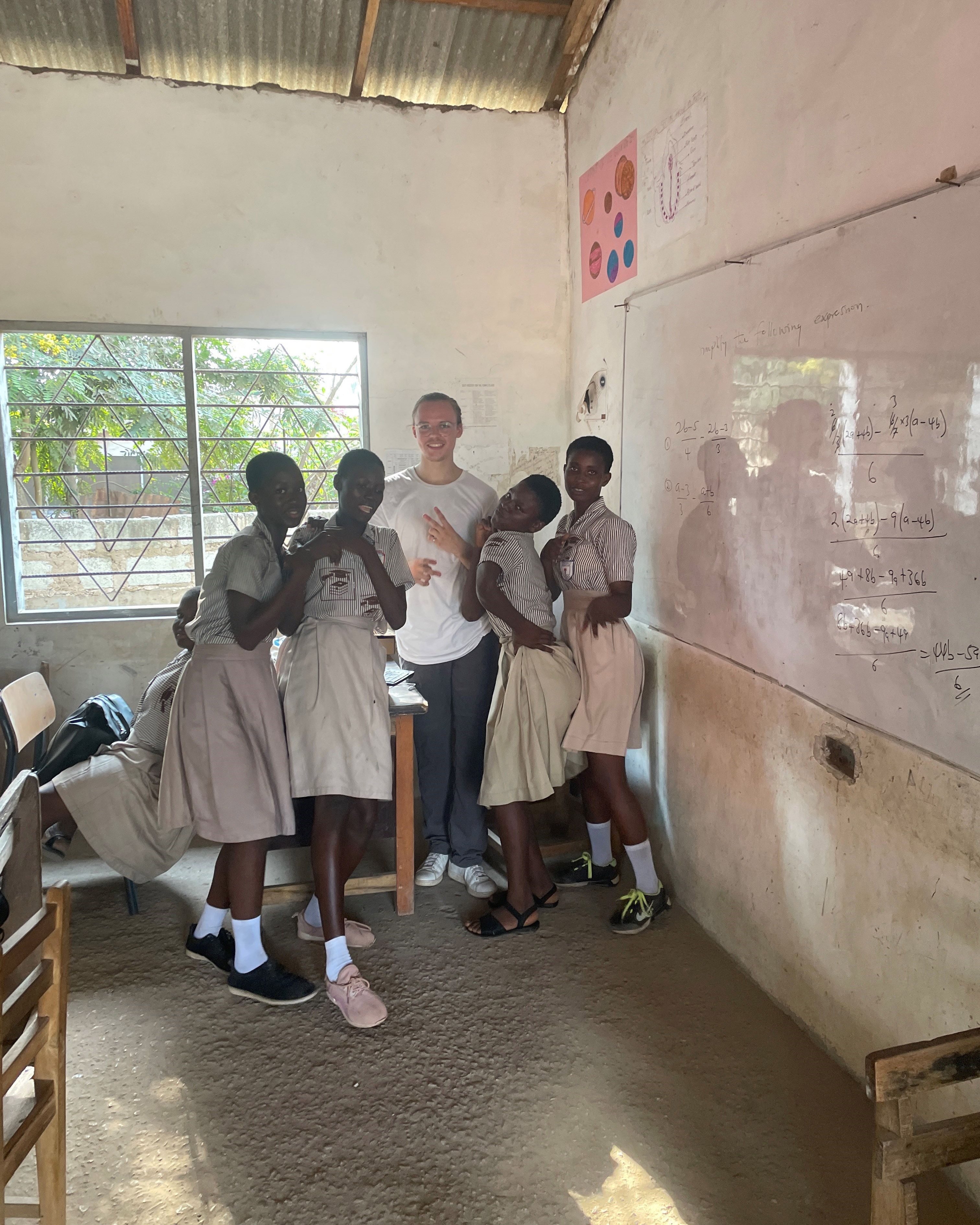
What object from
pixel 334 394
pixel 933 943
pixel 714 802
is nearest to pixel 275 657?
pixel 334 394

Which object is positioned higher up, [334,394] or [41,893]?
[334,394]

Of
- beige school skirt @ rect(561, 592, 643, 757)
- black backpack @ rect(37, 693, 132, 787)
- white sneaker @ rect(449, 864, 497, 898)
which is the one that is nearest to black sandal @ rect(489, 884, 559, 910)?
white sneaker @ rect(449, 864, 497, 898)

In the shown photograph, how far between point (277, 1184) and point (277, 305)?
333cm

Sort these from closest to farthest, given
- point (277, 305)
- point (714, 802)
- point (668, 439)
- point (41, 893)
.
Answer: point (41, 893), point (714, 802), point (668, 439), point (277, 305)

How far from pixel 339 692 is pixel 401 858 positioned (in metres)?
0.77

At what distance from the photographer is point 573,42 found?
141 inches

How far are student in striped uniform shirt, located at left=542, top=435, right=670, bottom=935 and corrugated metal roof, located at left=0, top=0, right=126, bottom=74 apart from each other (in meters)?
2.67

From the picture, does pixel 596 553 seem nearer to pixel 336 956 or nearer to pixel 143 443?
pixel 336 956

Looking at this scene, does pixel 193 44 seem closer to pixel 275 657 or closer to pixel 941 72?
pixel 275 657

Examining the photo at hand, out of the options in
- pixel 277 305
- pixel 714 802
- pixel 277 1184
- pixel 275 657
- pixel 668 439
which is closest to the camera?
pixel 277 1184

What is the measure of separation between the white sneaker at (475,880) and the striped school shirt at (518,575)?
35.7 inches

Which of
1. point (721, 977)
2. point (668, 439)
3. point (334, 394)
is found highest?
point (334, 394)

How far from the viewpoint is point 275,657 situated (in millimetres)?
3188

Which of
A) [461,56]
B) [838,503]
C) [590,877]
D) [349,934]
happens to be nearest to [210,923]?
[349,934]
